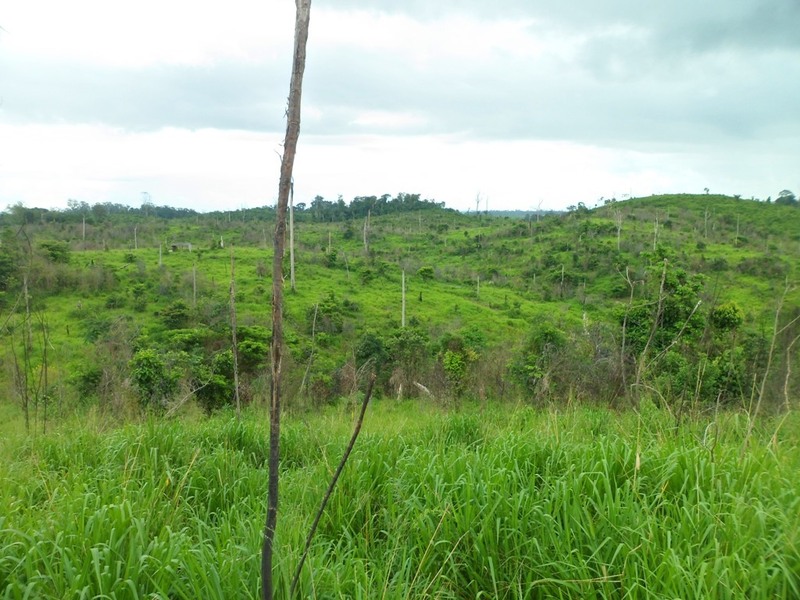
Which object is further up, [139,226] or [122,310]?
[139,226]

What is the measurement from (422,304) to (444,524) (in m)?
30.9

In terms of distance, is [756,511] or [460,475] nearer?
[756,511]

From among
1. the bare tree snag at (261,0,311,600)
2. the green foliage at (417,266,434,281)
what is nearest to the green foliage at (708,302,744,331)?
the bare tree snag at (261,0,311,600)

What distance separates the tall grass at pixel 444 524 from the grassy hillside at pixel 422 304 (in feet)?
2.12

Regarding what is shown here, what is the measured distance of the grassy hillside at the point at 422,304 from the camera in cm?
791

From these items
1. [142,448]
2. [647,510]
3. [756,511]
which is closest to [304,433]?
[142,448]

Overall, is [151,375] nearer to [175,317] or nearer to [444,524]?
[444,524]

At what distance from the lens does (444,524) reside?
265 cm

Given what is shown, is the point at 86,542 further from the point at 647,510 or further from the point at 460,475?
the point at 647,510

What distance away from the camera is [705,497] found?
2.66m

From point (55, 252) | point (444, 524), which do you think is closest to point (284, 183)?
point (444, 524)

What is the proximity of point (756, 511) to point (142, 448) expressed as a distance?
11.7 feet

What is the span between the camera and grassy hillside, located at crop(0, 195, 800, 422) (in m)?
7.91

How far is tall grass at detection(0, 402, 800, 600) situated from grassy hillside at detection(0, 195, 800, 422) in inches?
25.4
